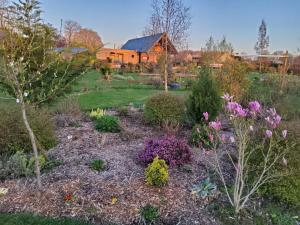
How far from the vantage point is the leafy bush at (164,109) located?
6078 mm

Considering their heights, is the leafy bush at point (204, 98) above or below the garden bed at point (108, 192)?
above

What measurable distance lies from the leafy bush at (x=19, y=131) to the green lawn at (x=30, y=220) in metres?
1.40

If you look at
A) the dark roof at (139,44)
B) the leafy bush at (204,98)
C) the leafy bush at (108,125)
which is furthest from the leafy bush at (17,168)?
the dark roof at (139,44)

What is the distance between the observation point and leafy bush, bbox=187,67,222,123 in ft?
18.5

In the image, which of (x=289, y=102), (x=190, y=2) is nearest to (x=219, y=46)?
(x=190, y=2)

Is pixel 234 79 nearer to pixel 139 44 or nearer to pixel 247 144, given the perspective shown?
pixel 247 144


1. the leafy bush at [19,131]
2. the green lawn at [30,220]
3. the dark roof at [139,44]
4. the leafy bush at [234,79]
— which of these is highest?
the dark roof at [139,44]

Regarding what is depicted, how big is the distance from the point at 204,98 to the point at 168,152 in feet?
7.12

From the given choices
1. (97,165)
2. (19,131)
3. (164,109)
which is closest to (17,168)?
(19,131)

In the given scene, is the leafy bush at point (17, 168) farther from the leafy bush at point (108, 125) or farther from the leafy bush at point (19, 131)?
the leafy bush at point (108, 125)

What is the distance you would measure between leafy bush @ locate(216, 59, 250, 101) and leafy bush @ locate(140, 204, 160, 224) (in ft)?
19.9

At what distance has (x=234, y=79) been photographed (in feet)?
27.3

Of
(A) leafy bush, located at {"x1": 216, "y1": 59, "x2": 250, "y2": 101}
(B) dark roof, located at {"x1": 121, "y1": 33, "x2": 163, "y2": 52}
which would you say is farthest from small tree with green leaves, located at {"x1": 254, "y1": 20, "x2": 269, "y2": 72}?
(A) leafy bush, located at {"x1": 216, "y1": 59, "x2": 250, "y2": 101}

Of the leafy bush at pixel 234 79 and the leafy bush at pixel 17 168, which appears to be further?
→ the leafy bush at pixel 234 79
